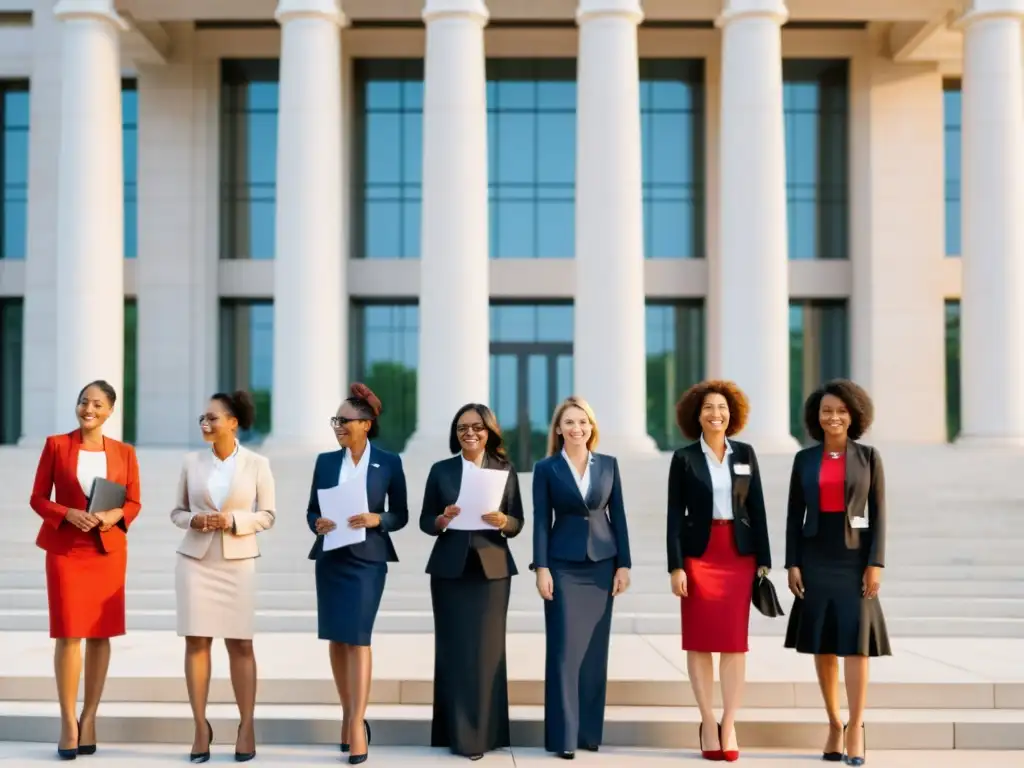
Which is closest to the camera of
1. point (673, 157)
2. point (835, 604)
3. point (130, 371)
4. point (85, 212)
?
point (835, 604)

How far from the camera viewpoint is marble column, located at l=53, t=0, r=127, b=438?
27.0 metres

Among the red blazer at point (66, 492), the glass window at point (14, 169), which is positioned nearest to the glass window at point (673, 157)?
the glass window at point (14, 169)

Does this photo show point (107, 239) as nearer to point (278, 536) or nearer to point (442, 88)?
point (442, 88)

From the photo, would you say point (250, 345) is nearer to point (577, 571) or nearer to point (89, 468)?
point (89, 468)

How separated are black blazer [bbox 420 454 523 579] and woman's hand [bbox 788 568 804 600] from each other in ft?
7.27

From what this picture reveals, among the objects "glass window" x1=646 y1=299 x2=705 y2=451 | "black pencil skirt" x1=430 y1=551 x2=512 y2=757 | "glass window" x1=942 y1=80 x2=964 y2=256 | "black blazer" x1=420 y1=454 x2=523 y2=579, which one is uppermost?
"glass window" x1=942 y1=80 x2=964 y2=256

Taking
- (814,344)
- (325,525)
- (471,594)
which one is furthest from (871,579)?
(814,344)

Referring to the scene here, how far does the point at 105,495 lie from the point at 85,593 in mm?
796

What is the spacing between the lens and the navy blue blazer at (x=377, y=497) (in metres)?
9.73

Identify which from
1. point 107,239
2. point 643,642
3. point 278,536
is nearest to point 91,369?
point 107,239

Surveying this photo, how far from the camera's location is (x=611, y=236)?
25.8 meters

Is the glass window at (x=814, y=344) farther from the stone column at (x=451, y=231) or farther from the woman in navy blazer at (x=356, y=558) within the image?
the woman in navy blazer at (x=356, y=558)

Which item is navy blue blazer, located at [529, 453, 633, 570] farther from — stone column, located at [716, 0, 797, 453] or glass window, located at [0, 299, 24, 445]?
glass window, located at [0, 299, 24, 445]

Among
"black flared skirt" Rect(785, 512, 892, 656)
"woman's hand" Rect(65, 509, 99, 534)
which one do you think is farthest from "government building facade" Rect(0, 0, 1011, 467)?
"woman's hand" Rect(65, 509, 99, 534)
